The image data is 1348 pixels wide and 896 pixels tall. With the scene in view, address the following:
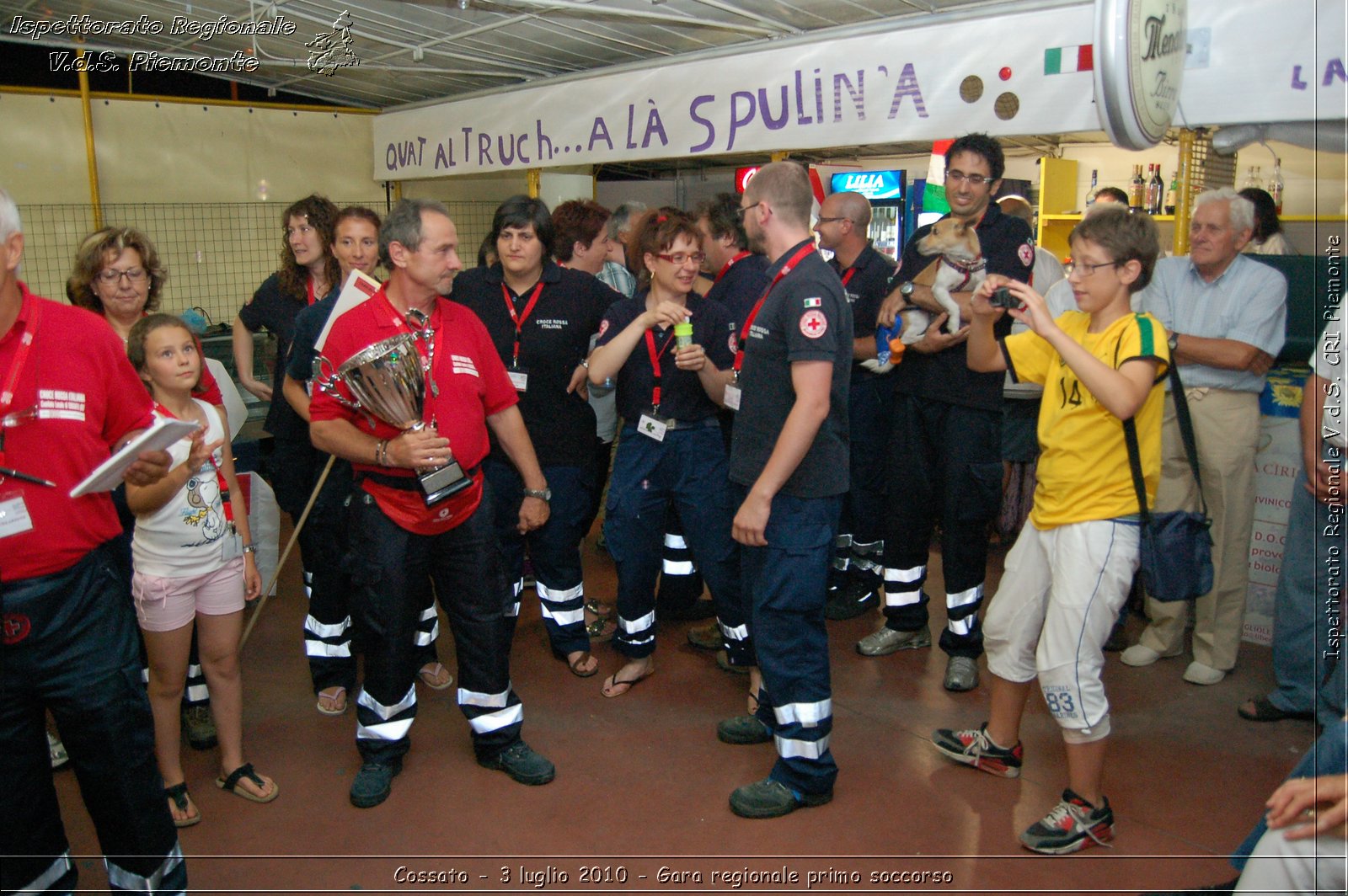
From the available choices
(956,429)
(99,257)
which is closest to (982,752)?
(956,429)

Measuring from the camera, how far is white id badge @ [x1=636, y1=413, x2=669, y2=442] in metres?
3.53

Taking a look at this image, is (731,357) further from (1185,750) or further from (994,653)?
(1185,750)

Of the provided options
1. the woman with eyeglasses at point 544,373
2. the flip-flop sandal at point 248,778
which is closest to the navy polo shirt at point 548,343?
the woman with eyeglasses at point 544,373

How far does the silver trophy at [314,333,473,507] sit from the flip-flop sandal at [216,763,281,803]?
3.75 feet

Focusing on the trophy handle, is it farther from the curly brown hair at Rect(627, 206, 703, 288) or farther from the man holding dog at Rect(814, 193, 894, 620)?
the man holding dog at Rect(814, 193, 894, 620)

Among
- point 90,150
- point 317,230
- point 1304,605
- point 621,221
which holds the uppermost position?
point 90,150

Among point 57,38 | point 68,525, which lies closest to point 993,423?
point 68,525

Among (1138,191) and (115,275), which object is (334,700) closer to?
(115,275)

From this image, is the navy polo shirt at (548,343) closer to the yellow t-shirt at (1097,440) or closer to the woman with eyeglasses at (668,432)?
the woman with eyeglasses at (668,432)

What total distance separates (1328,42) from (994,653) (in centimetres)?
238

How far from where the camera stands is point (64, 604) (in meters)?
2.01

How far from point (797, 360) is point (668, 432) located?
1002 millimetres

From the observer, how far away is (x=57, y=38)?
6.55 metres

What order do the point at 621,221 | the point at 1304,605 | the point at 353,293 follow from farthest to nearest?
the point at 621,221 → the point at 1304,605 → the point at 353,293
